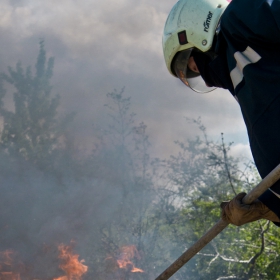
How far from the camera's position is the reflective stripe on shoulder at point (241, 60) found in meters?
1.80

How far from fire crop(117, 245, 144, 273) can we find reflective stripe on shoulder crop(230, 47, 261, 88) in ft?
27.1

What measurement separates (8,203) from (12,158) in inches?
52.1

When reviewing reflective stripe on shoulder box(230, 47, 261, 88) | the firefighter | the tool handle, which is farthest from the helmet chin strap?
the tool handle

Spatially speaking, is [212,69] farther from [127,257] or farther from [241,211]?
[127,257]

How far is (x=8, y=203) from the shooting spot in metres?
9.03

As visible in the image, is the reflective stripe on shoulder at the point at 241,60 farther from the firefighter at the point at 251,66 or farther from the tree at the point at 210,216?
the tree at the point at 210,216

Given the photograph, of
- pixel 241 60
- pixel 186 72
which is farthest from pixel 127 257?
pixel 241 60

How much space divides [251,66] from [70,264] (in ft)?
25.1

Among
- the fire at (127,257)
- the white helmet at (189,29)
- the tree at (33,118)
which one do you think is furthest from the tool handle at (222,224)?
the tree at (33,118)

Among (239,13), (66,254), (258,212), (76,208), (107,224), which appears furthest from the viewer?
(107,224)

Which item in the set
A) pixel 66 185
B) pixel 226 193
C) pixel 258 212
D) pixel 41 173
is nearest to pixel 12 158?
pixel 41 173

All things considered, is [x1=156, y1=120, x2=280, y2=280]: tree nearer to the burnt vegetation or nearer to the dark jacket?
the burnt vegetation

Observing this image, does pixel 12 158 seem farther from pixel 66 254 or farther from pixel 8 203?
pixel 66 254

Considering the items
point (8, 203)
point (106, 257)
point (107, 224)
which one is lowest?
point (106, 257)
